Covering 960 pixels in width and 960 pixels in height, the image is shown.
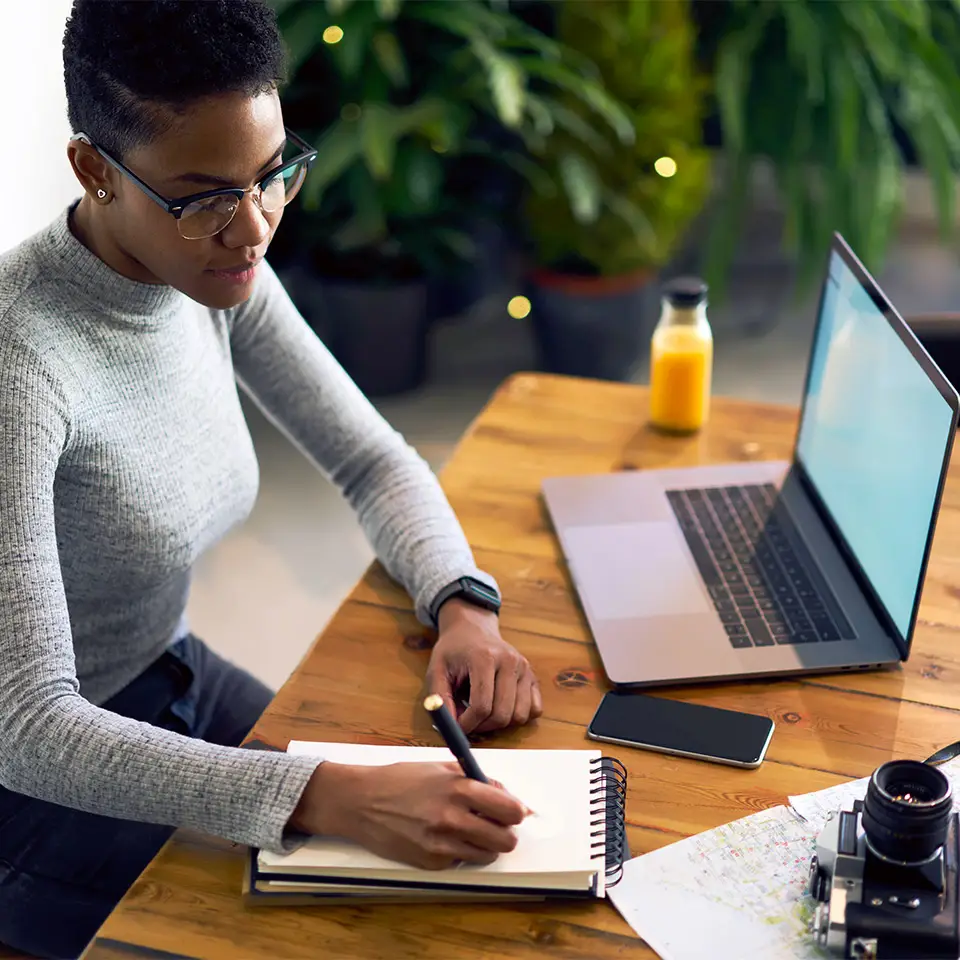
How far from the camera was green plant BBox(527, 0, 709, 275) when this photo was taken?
2852 millimetres

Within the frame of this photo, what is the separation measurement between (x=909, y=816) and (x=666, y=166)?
2.36m

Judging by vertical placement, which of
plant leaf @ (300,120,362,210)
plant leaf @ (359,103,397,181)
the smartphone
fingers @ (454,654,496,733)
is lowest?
plant leaf @ (300,120,362,210)

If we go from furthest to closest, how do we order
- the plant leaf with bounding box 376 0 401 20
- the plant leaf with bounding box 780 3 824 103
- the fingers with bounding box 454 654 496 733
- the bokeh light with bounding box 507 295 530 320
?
the bokeh light with bounding box 507 295 530 320 → the plant leaf with bounding box 780 3 824 103 → the plant leaf with bounding box 376 0 401 20 → the fingers with bounding box 454 654 496 733

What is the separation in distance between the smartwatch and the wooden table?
29 millimetres

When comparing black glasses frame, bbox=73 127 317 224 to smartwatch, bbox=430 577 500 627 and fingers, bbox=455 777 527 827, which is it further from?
fingers, bbox=455 777 527 827

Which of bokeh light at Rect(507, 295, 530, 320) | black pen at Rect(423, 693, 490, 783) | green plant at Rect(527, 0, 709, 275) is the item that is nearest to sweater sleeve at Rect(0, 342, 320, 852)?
black pen at Rect(423, 693, 490, 783)

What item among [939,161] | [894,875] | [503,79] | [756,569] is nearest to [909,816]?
[894,875]

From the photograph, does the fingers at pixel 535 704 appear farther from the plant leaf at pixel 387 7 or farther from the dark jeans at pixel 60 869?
the plant leaf at pixel 387 7

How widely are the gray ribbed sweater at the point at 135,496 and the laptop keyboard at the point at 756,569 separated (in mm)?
250

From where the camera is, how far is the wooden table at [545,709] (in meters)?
0.86

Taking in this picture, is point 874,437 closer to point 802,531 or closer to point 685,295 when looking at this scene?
point 802,531

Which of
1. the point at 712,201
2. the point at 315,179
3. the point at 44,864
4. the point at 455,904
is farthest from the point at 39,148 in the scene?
the point at 712,201

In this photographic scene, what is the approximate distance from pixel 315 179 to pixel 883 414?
5.61ft

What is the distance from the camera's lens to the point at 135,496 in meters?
1.15
